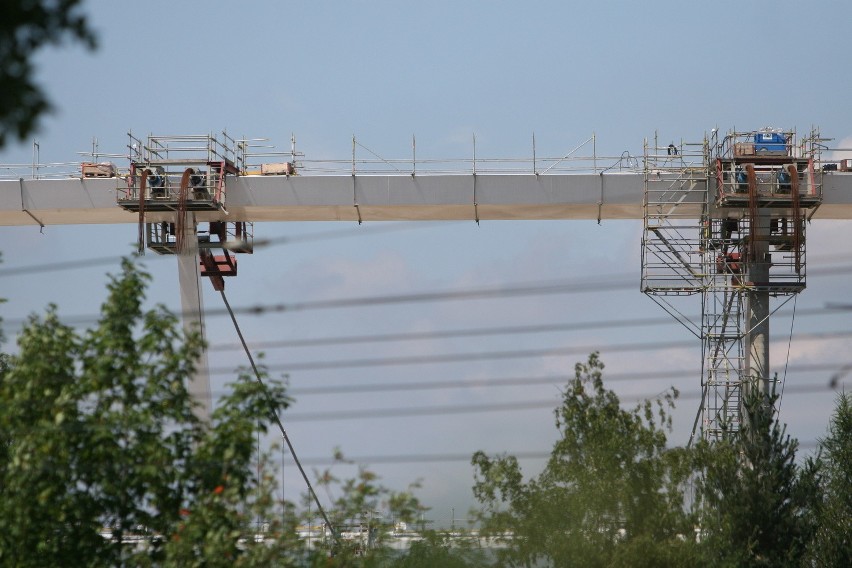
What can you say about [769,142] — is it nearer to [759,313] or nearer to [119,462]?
[759,313]

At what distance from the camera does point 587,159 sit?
34.9 meters

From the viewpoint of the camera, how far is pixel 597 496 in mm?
31781

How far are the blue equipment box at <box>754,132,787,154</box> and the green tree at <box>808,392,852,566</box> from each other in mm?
8886

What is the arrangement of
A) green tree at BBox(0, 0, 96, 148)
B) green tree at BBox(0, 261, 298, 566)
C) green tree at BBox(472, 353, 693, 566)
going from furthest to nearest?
green tree at BBox(472, 353, 693, 566) < green tree at BBox(0, 261, 298, 566) < green tree at BBox(0, 0, 96, 148)

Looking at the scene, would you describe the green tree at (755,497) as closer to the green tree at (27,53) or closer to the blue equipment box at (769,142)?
the blue equipment box at (769,142)

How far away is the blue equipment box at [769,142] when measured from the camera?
35156mm

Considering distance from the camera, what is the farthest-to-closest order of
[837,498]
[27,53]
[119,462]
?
[837,498] < [119,462] < [27,53]

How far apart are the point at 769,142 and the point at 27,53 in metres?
30.2

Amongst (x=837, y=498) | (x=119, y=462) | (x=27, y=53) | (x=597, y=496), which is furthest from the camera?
(x=837, y=498)

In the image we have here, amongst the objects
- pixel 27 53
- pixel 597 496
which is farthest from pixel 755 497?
pixel 27 53

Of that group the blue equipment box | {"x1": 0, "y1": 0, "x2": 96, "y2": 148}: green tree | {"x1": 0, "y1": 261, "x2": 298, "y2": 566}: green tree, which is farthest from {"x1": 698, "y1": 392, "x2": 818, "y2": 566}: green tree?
{"x1": 0, "y1": 0, "x2": 96, "y2": 148}: green tree

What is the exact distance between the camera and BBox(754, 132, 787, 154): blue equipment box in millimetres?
35156

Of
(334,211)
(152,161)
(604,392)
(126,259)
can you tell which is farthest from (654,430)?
(126,259)

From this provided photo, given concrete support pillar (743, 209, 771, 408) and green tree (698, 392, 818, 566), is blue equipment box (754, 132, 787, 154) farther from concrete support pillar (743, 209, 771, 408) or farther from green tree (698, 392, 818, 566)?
green tree (698, 392, 818, 566)
